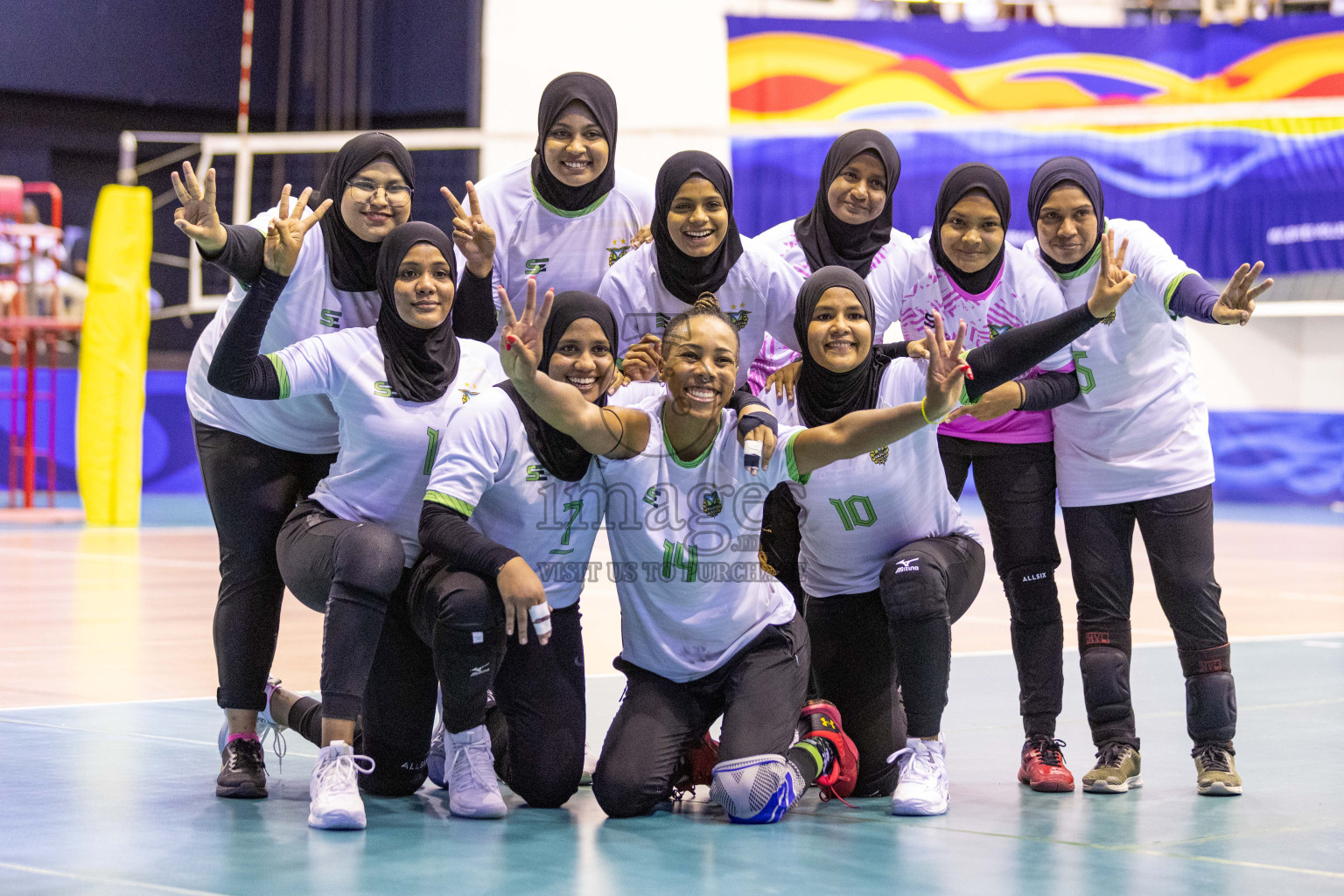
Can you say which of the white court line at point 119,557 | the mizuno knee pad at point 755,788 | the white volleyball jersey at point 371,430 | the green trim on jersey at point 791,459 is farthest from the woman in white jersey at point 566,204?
the white court line at point 119,557

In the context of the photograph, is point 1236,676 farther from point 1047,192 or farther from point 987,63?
point 987,63

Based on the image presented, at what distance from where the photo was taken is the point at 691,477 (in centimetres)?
410

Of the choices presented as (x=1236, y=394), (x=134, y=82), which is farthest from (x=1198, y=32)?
(x=134, y=82)

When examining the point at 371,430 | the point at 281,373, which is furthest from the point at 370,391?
the point at 281,373

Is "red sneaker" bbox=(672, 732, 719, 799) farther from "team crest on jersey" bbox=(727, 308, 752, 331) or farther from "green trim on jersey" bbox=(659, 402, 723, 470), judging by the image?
"team crest on jersey" bbox=(727, 308, 752, 331)

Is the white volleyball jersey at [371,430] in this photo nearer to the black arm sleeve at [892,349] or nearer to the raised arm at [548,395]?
the raised arm at [548,395]

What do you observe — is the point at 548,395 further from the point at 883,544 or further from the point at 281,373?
the point at 883,544

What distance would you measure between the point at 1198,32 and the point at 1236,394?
478 centimetres

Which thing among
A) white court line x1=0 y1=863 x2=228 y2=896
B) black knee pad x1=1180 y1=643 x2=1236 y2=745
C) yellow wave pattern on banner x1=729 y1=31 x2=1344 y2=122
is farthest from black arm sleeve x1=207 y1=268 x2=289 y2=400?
yellow wave pattern on banner x1=729 y1=31 x2=1344 y2=122

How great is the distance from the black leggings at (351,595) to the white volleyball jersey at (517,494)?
20cm

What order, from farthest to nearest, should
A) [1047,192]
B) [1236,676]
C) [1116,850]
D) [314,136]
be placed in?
1. [314,136]
2. [1236,676]
3. [1047,192]
4. [1116,850]

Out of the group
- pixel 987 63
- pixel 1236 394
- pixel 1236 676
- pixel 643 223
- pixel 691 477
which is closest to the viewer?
pixel 691 477

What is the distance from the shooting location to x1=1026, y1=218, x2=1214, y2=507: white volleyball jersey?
4.49 m

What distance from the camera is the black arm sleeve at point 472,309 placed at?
4.55 m
